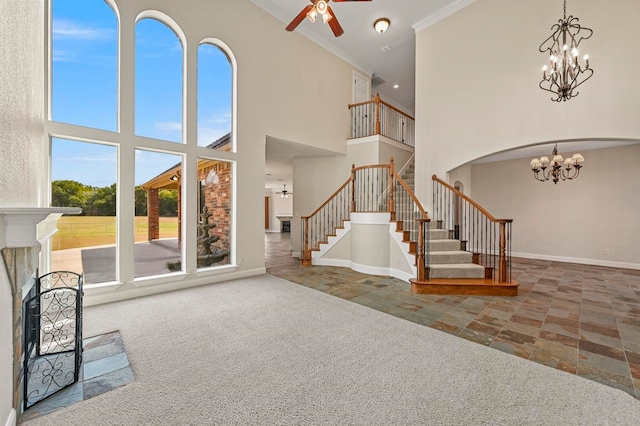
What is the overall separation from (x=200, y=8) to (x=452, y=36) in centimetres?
512

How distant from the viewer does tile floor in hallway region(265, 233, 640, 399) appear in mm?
2436

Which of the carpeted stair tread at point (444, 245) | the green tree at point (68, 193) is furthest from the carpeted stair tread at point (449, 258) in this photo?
the green tree at point (68, 193)

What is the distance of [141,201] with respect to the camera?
4.22m

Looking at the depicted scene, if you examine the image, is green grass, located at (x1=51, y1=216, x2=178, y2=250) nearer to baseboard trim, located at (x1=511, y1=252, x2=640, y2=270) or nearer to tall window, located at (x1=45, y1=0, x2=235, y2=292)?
tall window, located at (x1=45, y1=0, x2=235, y2=292)

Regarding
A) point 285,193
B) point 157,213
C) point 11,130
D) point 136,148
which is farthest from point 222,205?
point 285,193

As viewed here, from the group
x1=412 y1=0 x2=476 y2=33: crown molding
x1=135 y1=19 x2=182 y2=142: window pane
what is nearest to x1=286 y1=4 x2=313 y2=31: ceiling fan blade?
x1=135 y1=19 x2=182 y2=142: window pane

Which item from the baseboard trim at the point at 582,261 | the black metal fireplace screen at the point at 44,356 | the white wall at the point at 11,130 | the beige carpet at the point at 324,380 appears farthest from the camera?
the baseboard trim at the point at 582,261

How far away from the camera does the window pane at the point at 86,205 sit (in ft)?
11.8

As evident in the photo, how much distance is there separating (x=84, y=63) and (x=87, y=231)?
2338mm

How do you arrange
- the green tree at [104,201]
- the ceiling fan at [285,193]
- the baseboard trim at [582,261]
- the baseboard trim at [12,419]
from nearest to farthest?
the baseboard trim at [12,419] < the green tree at [104,201] < the baseboard trim at [582,261] < the ceiling fan at [285,193]

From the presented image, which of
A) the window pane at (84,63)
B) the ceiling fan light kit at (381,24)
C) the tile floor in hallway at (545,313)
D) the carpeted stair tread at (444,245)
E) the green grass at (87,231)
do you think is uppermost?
the ceiling fan light kit at (381,24)

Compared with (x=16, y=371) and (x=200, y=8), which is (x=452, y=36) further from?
(x=16, y=371)

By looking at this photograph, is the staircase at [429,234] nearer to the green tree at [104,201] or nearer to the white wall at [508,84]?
the white wall at [508,84]

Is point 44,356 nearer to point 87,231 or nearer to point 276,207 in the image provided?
point 87,231
